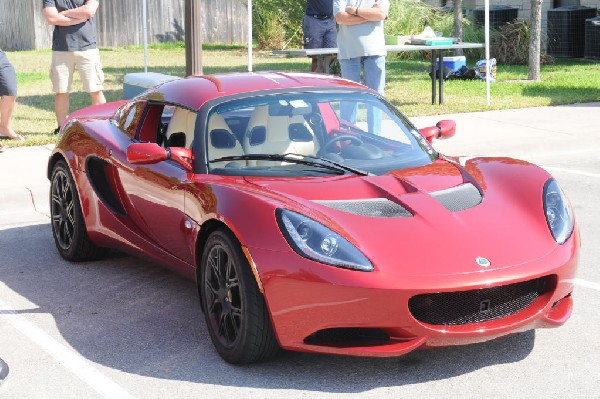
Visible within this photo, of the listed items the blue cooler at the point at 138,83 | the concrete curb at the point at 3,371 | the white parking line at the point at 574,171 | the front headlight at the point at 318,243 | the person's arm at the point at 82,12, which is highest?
the person's arm at the point at 82,12

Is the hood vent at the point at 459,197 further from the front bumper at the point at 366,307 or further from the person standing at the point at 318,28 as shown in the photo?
the person standing at the point at 318,28

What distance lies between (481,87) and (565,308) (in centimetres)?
1186

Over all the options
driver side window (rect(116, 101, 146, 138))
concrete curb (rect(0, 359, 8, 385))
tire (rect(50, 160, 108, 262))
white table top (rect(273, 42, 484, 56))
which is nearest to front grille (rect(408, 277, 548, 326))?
concrete curb (rect(0, 359, 8, 385))

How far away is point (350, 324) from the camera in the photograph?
4.85m

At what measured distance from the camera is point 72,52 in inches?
490

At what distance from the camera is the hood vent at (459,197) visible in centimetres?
541

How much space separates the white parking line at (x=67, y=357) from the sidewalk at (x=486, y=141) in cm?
289

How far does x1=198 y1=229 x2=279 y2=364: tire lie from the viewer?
5.09 m

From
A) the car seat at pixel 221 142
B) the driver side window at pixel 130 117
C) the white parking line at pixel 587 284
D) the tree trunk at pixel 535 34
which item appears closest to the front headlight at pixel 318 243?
the car seat at pixel 221 142

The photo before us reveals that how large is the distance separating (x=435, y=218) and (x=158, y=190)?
1.71m

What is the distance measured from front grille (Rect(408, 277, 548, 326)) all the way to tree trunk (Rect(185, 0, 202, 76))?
711cm

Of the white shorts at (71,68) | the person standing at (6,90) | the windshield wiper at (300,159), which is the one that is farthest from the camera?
the white shorts at (71,68)

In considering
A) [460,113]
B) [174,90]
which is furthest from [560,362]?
[460,113]

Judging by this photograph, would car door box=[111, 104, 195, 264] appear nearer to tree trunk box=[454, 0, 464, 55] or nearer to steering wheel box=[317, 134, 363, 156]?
steering wheel box=[317, 134, 363, 156]
